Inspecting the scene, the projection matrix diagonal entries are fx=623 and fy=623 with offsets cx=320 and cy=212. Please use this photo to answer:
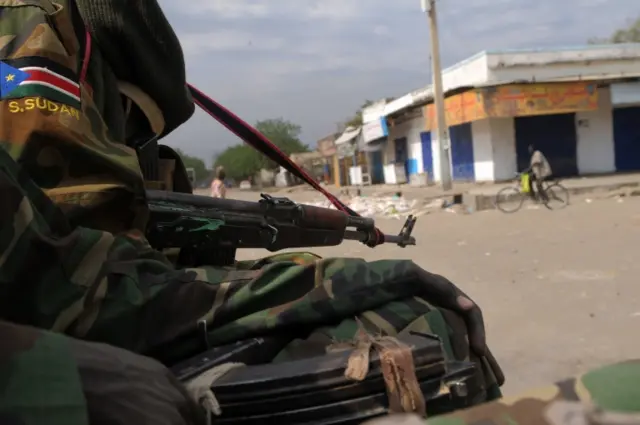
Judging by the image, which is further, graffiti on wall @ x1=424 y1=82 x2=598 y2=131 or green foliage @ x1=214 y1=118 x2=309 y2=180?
green foliage @ x1=214 y1=118 x2=309 y2=180

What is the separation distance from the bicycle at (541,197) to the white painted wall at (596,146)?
7416mm

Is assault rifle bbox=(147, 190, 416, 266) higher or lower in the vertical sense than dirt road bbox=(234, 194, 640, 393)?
higher

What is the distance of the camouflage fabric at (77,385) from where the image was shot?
610 mm

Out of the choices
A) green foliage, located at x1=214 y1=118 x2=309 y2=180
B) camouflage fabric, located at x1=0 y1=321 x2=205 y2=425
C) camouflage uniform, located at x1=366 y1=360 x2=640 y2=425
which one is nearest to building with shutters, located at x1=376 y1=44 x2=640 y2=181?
camouflage uniform, located at x1=366 y1=360 x2=640 y2=425

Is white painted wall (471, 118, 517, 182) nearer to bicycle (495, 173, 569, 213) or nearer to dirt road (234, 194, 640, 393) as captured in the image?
bicycle (495, 173, 569, 213)

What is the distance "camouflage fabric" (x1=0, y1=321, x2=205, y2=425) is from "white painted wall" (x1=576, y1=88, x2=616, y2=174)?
19.8 m

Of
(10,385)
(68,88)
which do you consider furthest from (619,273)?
(10,385)

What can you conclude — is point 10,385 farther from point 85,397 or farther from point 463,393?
point 463,393

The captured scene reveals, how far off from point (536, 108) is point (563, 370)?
14.6m

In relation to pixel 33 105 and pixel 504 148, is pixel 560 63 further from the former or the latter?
pixel 33 105

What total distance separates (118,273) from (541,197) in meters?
11.7

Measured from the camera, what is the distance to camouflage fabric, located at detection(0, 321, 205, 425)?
61cm

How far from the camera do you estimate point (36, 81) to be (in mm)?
1147

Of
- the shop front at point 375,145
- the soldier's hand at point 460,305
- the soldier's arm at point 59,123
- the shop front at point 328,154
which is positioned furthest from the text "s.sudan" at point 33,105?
the shop front at point 328,154
